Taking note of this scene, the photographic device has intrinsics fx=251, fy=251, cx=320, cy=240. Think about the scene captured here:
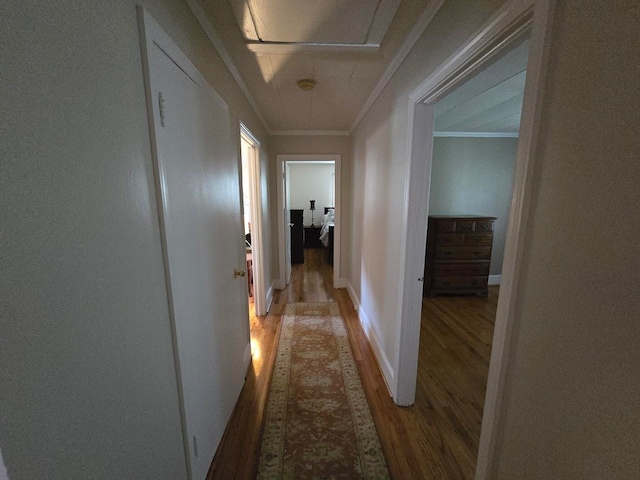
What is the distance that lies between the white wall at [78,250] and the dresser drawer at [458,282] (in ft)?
11.3

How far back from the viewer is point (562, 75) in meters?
0.62

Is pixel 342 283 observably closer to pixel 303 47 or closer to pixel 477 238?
pixel 477 238

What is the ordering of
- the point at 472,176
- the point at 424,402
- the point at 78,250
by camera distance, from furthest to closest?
the point at 472,176 < the point at 424,402 < the point at 78,250

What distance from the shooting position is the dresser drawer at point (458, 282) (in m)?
3.49

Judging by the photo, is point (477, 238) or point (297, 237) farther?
point (297, 237)

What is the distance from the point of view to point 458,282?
350cm

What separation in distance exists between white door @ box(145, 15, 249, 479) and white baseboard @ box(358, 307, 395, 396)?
109cm

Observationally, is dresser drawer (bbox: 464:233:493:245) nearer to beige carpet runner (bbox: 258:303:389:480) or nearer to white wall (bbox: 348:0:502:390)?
white wall (bbox: 348:0:502:390)

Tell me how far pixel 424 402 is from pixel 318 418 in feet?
2.43

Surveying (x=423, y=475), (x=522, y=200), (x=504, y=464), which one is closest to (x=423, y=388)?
(x=423, y=475)

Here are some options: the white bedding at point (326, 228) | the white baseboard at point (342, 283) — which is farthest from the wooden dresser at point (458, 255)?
the white bedding at point (326, 228)

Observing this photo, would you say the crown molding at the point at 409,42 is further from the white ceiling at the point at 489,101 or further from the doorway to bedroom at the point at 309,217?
the doorway to bedroom at the point at 309,217

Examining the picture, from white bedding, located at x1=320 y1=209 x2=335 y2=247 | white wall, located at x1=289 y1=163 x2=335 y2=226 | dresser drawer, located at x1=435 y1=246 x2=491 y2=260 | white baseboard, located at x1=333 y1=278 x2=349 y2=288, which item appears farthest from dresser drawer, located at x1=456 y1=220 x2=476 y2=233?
white wall, located at x1=289 y1=163 x2=335 y2=226

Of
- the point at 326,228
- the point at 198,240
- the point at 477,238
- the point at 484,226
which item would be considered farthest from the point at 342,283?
the point at 198,240
